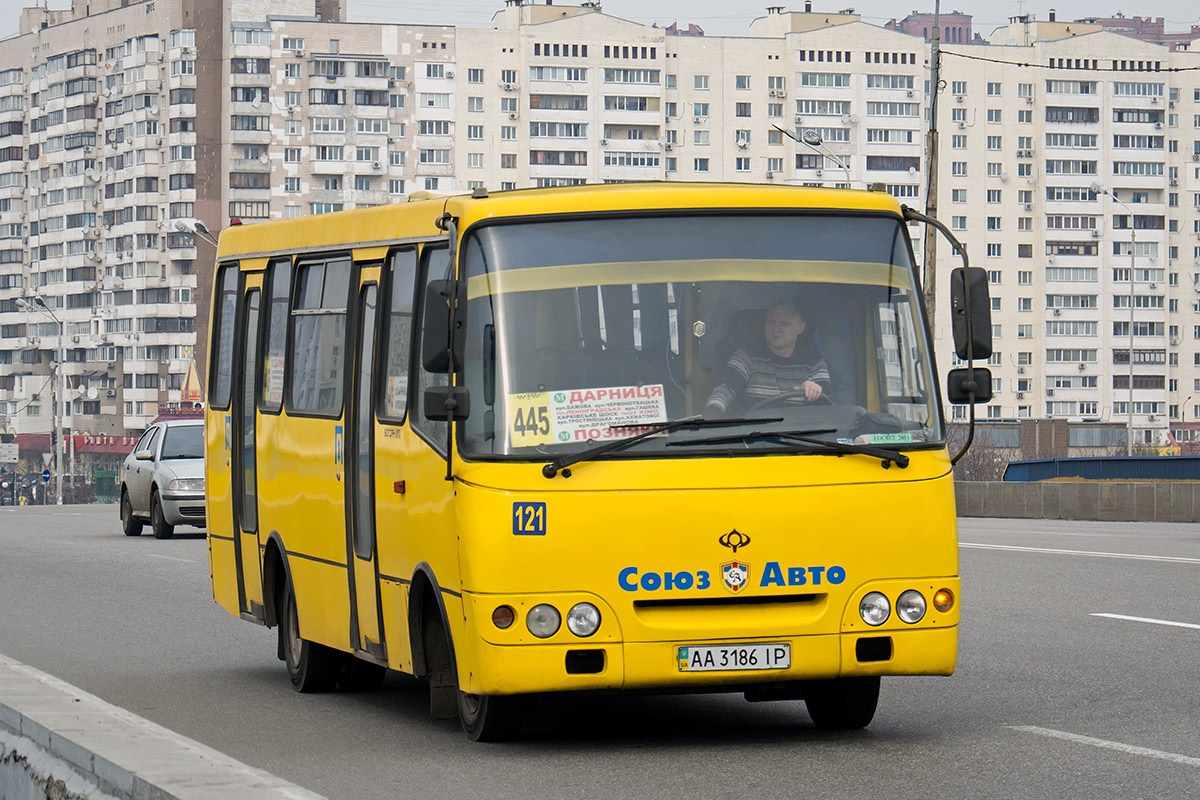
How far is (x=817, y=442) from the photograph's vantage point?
30.2 feet

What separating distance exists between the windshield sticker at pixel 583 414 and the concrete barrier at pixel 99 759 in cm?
206

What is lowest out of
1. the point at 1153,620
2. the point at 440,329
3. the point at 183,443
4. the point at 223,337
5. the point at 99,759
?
the point at 1153,620

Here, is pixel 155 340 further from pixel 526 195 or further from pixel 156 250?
pixel 526 195

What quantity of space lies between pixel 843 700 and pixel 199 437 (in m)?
24.4

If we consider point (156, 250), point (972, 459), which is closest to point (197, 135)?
point (156, 250)

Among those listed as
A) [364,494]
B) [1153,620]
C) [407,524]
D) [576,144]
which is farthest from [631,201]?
[576,144]

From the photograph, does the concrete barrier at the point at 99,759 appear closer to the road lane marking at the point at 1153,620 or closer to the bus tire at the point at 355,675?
the bus tire at the point at 355,675

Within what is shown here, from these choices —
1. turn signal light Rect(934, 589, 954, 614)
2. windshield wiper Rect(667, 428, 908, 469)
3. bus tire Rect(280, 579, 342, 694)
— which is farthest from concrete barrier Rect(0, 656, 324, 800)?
bus tire Rect(280, 579, 342, 694)

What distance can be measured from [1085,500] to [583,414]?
31672 mm

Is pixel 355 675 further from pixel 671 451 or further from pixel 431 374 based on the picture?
pixel 671 451

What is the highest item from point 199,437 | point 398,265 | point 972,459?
point 398,265

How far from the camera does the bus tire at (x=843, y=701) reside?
9734 millimetres

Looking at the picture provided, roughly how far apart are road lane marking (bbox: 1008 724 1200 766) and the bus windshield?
137 cm

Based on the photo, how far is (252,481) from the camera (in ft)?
42.8
